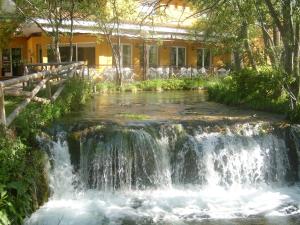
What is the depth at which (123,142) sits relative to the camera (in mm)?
11508

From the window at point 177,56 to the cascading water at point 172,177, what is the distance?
21.0 meters

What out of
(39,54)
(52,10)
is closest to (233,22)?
(52,10)

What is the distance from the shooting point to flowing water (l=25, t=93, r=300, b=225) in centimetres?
979

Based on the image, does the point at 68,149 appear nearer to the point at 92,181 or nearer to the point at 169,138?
the point at 92,181

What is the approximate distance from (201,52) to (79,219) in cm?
2701

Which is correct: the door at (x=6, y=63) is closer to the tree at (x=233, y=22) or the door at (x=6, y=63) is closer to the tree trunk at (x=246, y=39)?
the tree at (x=233, y=22)

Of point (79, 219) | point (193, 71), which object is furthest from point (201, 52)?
point (79, 219)

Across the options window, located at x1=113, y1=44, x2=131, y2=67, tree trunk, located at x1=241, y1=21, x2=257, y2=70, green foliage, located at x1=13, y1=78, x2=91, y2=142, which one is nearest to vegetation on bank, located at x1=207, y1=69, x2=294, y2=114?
tree trunk, located at x1=241, y1=21, x2=257, y2=70

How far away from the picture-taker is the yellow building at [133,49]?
91.8ft

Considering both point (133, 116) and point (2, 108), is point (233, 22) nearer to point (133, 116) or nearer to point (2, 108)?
point (133, 116)

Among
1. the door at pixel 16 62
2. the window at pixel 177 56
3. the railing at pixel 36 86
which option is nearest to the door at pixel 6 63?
the door at pixel 16 62

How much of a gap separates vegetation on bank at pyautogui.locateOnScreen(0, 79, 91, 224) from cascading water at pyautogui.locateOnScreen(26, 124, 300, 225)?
534 mm

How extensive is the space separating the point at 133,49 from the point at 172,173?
1976cm

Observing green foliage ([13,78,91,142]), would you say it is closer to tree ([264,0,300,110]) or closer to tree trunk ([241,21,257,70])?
tree trunk ([241,21,257,70])
